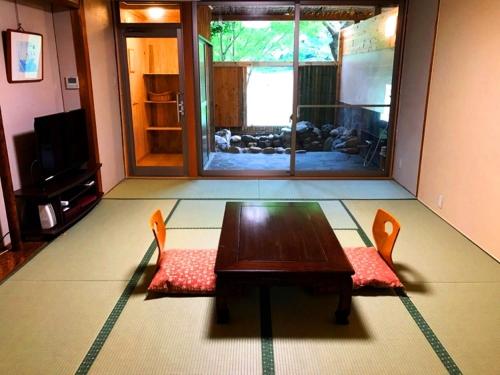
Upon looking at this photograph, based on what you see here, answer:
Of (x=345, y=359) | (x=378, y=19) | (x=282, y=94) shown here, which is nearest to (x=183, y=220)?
(x=345, y=359)

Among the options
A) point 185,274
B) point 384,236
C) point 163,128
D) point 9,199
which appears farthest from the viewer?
point 163,128

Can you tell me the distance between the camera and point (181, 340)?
2.21m

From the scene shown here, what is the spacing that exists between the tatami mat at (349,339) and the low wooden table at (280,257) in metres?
0.15

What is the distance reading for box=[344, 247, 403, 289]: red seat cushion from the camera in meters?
2.67

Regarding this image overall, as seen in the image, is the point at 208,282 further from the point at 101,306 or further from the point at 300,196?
the point at 300,196

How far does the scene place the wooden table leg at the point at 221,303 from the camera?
7.32ft

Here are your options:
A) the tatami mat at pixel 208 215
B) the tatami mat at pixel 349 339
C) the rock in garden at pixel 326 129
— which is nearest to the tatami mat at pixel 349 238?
the tatami mat at pixel 208 215

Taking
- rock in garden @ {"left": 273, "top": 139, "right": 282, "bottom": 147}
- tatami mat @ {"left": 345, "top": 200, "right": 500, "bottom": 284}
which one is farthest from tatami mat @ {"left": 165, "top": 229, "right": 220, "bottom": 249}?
rock in garden @ {"left": 273, "top": 139, "right": 282, "bottom": 147}

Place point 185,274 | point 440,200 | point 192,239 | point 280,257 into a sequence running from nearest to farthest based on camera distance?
1. point 280,257
2. point 185,274
3. point 192,239
4. point 440,200

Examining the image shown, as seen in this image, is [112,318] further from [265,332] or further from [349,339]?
[349,339]

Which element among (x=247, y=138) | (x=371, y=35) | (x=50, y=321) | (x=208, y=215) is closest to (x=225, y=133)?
(x=247, y=138)

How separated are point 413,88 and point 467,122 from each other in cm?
144

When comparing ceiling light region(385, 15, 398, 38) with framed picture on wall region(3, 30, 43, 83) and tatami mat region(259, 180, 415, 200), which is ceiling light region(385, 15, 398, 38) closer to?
tatami mat region(259, 180, 415, 200)

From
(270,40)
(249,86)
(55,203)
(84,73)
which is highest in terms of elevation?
(270,40)
